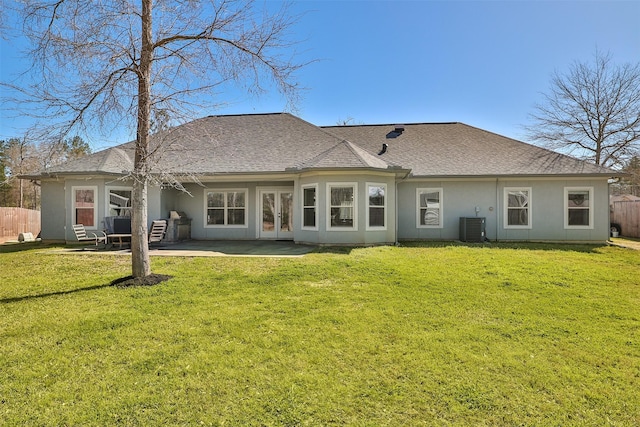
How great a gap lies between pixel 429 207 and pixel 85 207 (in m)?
12.6

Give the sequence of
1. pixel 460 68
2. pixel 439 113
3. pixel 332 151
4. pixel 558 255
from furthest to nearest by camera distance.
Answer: pixel 439 113
pixel 460 68
pixel 332 151
pixel 558 255

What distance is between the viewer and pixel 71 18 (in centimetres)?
627

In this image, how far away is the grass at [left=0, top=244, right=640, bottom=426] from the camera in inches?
110

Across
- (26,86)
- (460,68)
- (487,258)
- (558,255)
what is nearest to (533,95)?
(460,68)

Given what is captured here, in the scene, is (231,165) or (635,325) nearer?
(635,325)

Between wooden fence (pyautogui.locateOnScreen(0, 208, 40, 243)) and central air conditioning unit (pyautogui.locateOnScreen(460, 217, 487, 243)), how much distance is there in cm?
2172

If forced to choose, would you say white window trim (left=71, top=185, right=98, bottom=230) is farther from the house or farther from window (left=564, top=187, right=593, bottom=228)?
window (left=564, top=187, right=593, bottom=228)

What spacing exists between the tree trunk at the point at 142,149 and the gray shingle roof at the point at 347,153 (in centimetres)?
387

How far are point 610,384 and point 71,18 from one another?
31.2 feet

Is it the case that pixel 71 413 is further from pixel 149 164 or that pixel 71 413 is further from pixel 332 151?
pixel 332 151

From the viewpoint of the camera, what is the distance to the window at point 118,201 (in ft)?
39.5

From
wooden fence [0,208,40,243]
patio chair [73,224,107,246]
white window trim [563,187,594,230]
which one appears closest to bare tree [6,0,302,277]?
patio chair [73,224,107,246]

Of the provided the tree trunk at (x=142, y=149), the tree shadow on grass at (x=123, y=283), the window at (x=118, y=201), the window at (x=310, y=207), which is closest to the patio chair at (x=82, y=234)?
the window at (x=118, y=201)

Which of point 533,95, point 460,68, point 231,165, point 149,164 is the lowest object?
point 149,164
